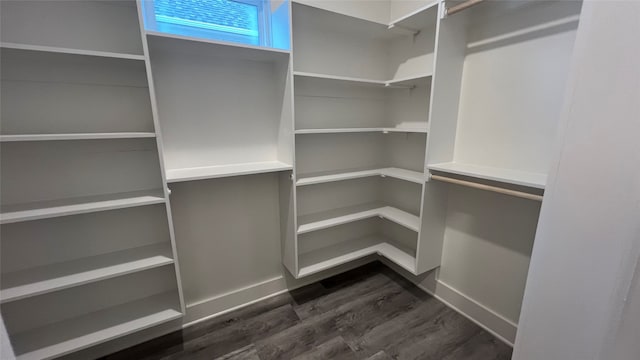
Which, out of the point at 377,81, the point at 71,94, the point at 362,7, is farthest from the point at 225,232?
the point at 362,7

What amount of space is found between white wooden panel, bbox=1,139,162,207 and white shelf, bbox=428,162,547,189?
1906 millimetres

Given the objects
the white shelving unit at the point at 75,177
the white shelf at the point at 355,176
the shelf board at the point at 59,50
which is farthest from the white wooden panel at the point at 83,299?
the shelf board at the point at 59,50

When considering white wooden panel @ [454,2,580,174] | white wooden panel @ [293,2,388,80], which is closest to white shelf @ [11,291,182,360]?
white wooden panel @ [293,2,388,80]

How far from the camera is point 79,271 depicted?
4.55 ft

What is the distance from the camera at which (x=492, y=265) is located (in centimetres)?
182

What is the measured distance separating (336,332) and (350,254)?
63 cm

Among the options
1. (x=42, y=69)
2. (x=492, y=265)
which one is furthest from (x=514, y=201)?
(x=42, y=69)

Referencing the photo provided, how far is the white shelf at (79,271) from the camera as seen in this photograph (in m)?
1.25

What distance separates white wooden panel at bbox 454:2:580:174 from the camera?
139 centimetres

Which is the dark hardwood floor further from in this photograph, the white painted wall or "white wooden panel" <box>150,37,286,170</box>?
"white wooden panel" <box>150,37,286,170</box>

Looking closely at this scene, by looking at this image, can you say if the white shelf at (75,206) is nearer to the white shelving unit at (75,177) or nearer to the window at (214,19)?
the white shelving unit at (75,177)

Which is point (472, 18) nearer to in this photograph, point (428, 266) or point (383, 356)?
point (428, 266)

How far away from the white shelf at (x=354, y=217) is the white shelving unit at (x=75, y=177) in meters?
1.00

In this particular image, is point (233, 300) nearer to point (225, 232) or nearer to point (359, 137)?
point (225, 232)
